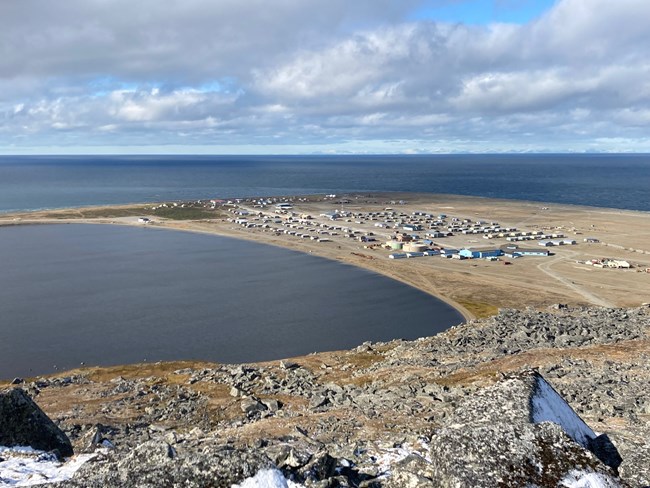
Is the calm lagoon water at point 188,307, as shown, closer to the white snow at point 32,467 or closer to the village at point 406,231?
the village at point 406,231

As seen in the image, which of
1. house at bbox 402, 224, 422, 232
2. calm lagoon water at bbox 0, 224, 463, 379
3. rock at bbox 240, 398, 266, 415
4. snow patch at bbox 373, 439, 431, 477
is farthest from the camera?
house at bbox 402, 224, 422, 232

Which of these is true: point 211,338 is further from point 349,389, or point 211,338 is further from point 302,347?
point 349,389

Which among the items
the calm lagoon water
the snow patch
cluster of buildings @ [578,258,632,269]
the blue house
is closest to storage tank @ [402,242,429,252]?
the blue house

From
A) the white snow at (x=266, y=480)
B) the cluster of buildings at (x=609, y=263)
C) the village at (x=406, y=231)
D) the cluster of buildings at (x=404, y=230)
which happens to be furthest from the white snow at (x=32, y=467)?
the cluster of buildings at (x=609, y=263)

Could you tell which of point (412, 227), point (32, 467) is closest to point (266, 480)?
point (32, 467)

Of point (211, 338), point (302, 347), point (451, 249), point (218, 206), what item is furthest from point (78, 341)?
point (218, 206)

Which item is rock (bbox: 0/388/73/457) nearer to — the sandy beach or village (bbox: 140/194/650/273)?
the sandy beach
